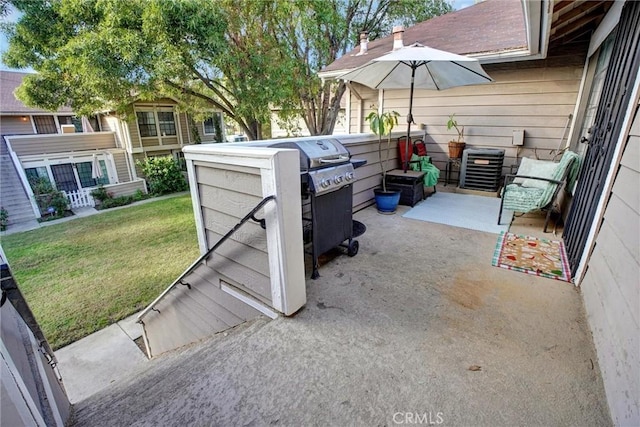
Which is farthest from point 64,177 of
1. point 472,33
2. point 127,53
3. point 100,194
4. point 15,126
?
point 472,33

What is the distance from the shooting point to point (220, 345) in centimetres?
188

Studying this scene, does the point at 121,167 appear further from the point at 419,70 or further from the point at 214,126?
the point at 419,70

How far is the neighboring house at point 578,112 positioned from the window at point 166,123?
953cm

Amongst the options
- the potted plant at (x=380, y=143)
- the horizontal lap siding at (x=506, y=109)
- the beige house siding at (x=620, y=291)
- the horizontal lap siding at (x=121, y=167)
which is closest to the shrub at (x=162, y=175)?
the horizontal lap siding at (x=121, y=167)

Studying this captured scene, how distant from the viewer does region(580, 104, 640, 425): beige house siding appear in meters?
1.22

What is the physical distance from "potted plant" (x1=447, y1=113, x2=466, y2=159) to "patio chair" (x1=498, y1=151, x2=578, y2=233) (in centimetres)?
164

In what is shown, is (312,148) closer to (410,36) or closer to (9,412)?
(9,412)

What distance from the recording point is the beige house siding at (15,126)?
11084 mm

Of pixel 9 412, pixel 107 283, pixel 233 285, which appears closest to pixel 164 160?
pixel 107 283

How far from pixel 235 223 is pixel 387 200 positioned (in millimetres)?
2443

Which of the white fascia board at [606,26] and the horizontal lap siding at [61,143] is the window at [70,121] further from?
the white fascia board at [606,26]

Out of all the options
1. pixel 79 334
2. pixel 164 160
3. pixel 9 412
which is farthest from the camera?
pixel 164 160

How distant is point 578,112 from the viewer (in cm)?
437

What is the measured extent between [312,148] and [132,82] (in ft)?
21.7
